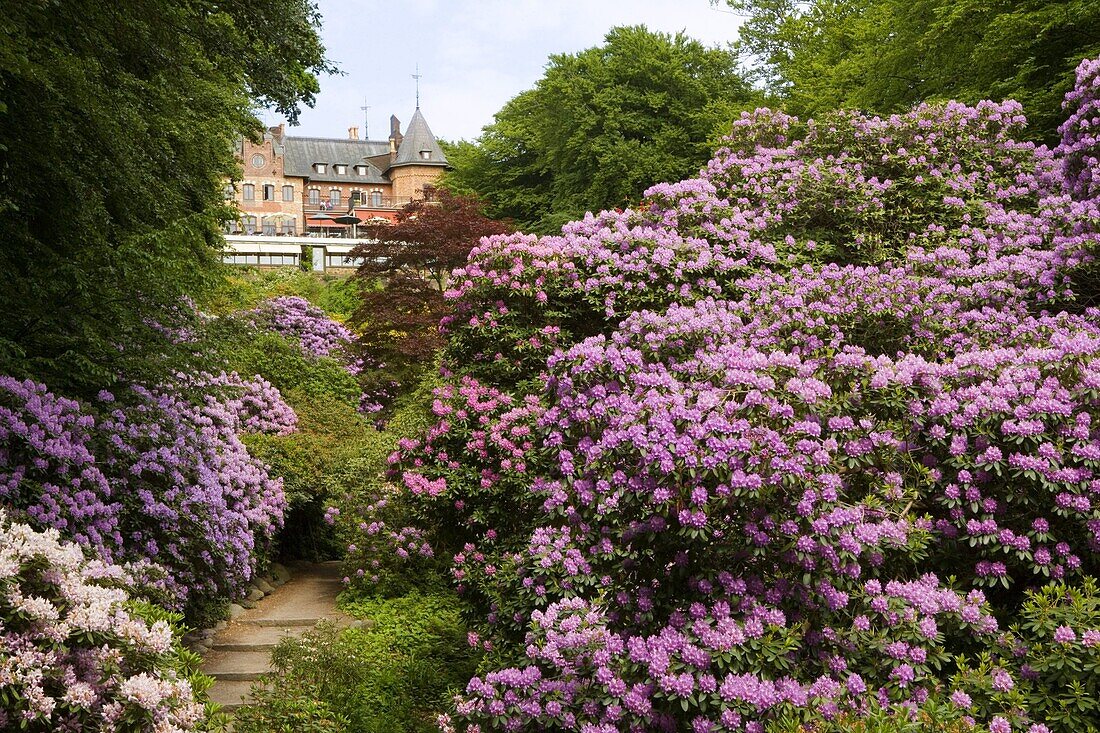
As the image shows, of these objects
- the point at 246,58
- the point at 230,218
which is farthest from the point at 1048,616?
the point at 230,218

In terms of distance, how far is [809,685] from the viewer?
3.70 m

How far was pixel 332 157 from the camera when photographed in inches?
2793

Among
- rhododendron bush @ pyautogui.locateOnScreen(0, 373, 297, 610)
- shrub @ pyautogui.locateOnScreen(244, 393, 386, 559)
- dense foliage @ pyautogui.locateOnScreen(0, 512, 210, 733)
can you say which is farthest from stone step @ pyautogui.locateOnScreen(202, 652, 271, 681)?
dense foliage @ pyautogui.locateOnScreen(0, 512, 210, 733)

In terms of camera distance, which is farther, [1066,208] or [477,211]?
[477,211]

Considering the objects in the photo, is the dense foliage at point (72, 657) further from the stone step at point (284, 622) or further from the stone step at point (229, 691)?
the stone step at point (284, 622)

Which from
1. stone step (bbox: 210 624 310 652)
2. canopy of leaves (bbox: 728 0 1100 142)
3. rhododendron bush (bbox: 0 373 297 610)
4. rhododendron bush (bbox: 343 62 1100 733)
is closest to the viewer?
rhododendron bush (bbox: 343 62 1100 733)

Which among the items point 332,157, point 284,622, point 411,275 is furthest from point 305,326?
point 332,157

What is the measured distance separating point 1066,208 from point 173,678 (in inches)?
274

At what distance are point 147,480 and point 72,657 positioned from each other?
4082 millimetres

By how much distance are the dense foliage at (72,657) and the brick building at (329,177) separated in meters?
59.6

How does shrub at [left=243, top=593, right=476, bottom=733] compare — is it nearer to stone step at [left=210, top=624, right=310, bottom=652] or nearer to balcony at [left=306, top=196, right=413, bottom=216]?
stone step at [left=210, top=624, right=310, bottom=652]

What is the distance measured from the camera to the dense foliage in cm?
305

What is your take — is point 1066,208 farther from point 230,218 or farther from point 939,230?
point 230,218

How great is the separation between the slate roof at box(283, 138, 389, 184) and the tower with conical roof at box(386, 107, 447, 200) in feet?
11.7
